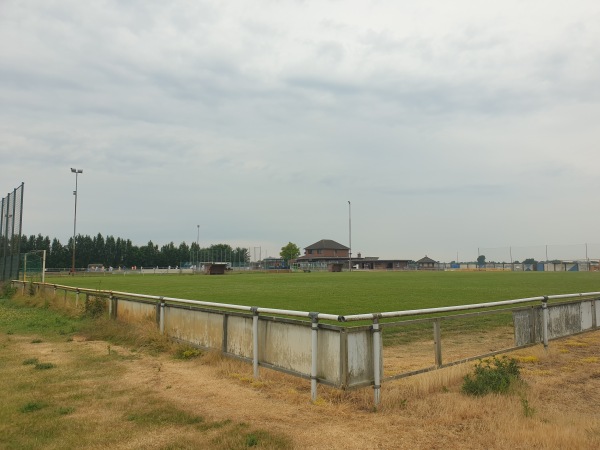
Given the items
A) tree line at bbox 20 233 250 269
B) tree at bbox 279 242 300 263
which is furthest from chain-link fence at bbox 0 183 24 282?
tree at bbox 279 242 300 263

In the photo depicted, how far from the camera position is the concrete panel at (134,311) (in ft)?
32.8

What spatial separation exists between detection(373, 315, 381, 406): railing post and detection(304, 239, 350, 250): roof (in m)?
121

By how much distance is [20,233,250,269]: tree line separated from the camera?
103125 mm

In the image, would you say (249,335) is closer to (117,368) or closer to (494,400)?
(117,368)

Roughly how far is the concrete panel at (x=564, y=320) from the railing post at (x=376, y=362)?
5.33m

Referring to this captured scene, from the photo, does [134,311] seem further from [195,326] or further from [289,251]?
[289,251]

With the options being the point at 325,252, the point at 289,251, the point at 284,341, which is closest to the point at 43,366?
the point at 284,341

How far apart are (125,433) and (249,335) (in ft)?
8.60

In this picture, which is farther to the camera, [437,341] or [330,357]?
[437,341]

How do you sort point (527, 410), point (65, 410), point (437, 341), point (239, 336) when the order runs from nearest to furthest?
point (527, 410) → point (65, 410) → point (437, 341) → point (239, 336)

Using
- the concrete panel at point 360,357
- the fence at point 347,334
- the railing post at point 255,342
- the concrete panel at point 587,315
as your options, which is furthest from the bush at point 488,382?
the concrete panel at point 587,315

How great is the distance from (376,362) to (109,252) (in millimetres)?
116274

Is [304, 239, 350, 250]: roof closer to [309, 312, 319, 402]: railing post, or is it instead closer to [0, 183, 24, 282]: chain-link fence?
[0, 183, 24, 282]: chain-link fence

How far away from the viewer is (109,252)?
365ft
